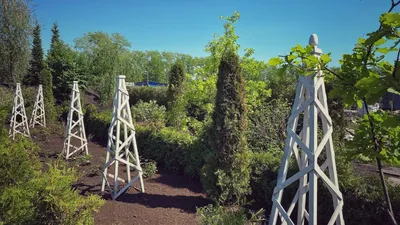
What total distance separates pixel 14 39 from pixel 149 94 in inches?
333

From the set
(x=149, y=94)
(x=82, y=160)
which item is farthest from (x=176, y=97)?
(x=149, y=94)

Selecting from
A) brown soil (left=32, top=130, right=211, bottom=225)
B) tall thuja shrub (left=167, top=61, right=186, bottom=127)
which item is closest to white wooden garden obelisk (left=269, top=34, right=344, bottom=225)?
brown soil (left=32, top=130, right=211, bottom=225)

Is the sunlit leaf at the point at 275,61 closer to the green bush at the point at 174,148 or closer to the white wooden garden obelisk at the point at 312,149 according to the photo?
the white wooden garden obelisk at the point at 312,149

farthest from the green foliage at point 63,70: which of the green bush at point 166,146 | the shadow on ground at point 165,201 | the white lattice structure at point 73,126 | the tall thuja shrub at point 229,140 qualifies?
the tall thuja shrub at point 229,140

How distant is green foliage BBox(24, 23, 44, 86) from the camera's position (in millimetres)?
19625

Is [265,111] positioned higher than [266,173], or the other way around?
[265,111]

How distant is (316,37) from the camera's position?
193 cm

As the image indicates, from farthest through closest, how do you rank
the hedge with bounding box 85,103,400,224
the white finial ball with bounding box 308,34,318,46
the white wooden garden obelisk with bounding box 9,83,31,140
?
the white wooden garden obelisk with bounding box 9,83,31,140, the hedge with bounding box 85,103,400,224, the white finial ball with bounding box 308,34,318,46

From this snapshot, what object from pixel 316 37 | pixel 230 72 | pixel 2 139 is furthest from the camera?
pixel 230 72

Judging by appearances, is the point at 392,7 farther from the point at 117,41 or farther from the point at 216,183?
the point at 117,41

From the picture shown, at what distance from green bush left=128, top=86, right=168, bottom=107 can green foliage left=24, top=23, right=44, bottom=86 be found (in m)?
7.27

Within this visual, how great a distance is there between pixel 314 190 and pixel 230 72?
3.30m

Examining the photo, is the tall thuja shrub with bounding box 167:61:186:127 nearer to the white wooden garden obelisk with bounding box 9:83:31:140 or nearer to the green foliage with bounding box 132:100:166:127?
the green foliage with bounding box 132:100:166:127

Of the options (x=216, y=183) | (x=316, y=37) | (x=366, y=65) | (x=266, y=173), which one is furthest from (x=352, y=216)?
(x=366, y=65)
